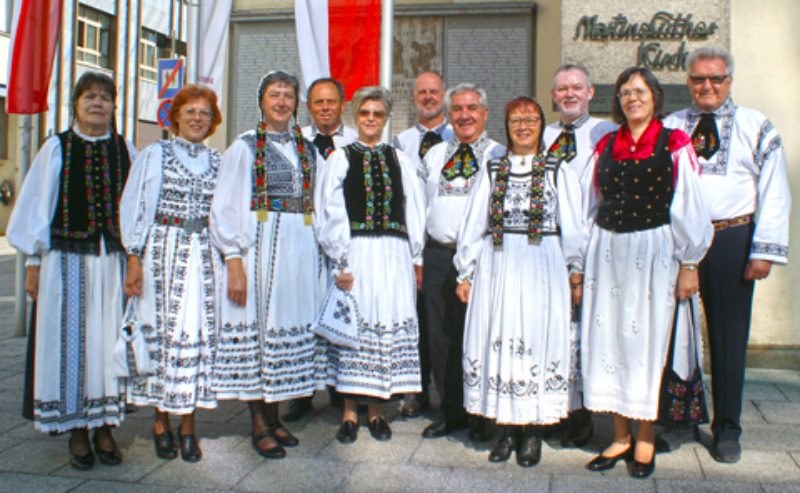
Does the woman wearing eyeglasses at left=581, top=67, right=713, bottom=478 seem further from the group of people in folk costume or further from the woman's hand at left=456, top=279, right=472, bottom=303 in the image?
the woman's hand at left=456, top=279, right=472, bottom=303

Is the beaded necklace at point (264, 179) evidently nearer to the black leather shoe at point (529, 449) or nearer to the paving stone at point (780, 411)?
the black leather shoe at point (529, 449)

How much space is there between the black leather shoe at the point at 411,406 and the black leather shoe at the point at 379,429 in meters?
0.43

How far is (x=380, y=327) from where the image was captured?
414 cm

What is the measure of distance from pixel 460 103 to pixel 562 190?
899 millimetres

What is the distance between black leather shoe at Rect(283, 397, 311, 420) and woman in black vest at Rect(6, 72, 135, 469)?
3.69ft

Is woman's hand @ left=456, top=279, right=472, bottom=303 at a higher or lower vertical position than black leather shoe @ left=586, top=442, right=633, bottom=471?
higher

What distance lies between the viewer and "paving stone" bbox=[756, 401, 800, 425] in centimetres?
459

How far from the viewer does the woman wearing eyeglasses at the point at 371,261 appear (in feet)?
13.5

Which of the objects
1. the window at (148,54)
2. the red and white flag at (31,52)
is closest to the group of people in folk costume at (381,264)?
the red and white flag at (31,52)

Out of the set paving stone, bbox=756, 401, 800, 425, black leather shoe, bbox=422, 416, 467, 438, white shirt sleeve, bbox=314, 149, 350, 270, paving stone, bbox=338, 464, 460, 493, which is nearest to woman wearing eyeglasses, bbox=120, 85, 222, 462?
white shirt sleeve, bbox=314, 149, 350, 270

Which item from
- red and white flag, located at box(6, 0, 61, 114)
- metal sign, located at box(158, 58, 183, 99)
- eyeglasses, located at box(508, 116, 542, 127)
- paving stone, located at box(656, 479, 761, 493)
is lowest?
paving stone, located at box(656, 479, 761, 493)

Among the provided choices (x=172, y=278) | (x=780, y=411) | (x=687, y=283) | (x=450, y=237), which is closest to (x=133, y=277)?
(x=172, y=278)

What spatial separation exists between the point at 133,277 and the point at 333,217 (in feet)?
3.62

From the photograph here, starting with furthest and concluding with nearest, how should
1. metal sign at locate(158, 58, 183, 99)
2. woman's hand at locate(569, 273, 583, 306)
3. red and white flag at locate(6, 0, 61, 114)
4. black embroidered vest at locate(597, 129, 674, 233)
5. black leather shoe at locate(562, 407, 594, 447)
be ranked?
metal sign at locate(158, 58, 183, 99)
red and white flag at locate(6, 0, 61, 114)
black leather shoe at locate(562, 407, 594, 447)
woman's hand at locate(569, 273, 583, 306)
black embroidered vest at locate(597, 129, 674, 233)
